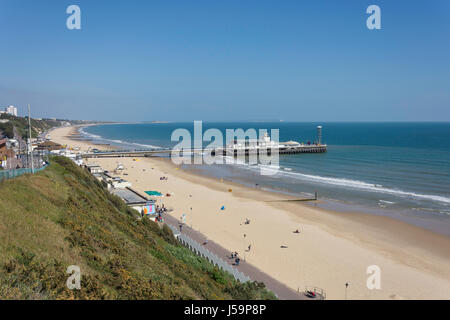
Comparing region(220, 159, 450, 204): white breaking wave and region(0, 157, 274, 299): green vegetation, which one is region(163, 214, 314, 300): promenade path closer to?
region(0, 157, 274, 299): green vegetation

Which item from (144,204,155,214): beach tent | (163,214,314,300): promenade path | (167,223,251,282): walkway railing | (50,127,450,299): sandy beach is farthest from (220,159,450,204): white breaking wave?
(144,204,155,214): beach tent

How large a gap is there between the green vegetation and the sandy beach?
7367mm

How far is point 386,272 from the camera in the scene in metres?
20.3

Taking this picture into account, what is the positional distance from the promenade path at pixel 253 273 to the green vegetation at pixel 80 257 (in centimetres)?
318

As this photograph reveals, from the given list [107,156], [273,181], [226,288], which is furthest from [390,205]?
[107,156]

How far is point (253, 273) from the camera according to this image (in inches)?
753

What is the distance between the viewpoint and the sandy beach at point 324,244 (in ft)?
61.9

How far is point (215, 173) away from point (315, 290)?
42.6m

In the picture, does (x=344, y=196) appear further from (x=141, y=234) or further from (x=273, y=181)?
(x=141, y=234)

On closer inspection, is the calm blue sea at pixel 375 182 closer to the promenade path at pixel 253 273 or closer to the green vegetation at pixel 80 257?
the promenade path at pixel 253 273

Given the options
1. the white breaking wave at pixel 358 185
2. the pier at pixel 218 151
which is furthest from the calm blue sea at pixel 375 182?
the pier at pixel 218 151

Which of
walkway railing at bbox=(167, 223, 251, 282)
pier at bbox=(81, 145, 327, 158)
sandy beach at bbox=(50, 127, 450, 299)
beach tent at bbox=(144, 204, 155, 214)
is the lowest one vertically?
sandy beach at bbox=(50, 127, 450, 299)

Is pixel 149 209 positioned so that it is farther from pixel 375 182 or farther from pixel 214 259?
pixel 375 182

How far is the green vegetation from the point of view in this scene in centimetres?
703
